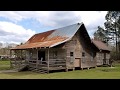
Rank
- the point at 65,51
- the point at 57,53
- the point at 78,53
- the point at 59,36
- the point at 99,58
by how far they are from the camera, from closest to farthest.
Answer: the point at 65,51 < the point at 57,53 < the point at 78,53 < the point at 59,36 < the point at 99,58

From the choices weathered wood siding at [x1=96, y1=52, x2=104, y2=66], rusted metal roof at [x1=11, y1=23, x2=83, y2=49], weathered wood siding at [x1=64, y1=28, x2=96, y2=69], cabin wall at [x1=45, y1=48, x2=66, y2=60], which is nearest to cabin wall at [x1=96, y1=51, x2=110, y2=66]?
weathered wood siding at [x1=96, y1=52, x2=104, y2=66]

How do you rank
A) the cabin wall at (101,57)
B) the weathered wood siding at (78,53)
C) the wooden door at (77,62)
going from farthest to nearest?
the cabin wall at (101,57) < the wooden door at (77,62) < the weathered wood siding at (78,53)

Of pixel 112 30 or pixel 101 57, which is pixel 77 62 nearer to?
pixel 101 57

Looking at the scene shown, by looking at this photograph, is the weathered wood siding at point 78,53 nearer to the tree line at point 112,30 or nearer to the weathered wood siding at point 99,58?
the weathered wood siding at point 99,58

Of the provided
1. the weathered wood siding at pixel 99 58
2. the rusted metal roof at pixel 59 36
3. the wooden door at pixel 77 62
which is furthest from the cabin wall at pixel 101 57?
the rusted metal roof at pixel 59 36

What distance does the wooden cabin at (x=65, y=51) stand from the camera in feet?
82.8

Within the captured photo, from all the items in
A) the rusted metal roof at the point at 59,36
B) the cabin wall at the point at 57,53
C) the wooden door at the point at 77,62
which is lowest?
the wooden door at the point at 77,62

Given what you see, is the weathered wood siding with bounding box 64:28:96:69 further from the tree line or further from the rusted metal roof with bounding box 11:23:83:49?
the tree line

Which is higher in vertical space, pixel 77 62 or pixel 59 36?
pixel 59 36

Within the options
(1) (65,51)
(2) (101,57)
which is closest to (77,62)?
(1) (65,51)

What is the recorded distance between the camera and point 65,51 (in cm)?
2634

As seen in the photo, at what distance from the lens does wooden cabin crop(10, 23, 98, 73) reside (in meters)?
25.2
